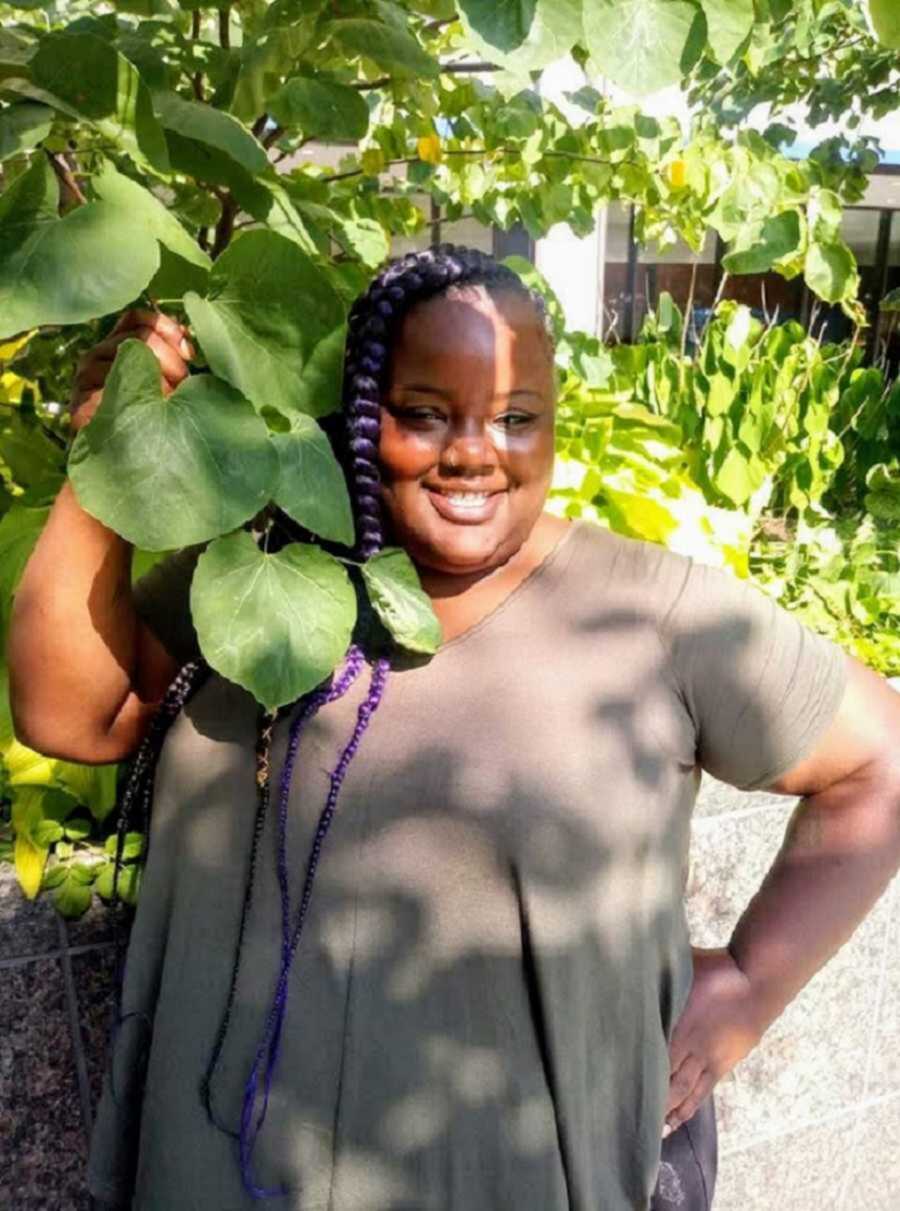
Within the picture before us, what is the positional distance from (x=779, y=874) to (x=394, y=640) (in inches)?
24.7

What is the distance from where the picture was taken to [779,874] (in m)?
1.58

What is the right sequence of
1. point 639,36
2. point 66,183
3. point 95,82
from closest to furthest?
point 639,36, point 95,82, point 66,183

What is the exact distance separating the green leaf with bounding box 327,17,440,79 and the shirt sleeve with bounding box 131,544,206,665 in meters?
0.69

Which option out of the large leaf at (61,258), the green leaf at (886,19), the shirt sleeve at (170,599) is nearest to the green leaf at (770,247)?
the green leaf at (886,19)

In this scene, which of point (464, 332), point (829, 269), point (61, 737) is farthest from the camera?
point (829, 269)

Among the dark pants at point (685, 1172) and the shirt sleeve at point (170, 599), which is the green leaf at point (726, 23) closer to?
the shirt sleeve at point (170, 599)

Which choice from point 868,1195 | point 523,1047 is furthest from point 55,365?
point 868,1195

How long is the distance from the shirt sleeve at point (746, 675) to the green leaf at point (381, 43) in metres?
0.76

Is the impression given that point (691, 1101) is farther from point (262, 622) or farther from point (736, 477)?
point (736, 477)

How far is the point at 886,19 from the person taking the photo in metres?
0.98

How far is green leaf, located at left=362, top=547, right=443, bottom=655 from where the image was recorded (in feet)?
4.22

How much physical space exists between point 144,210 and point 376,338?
325mm

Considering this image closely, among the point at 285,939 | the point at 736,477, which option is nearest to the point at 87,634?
the point at 285,939

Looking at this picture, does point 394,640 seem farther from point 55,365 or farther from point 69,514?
point 55,365
